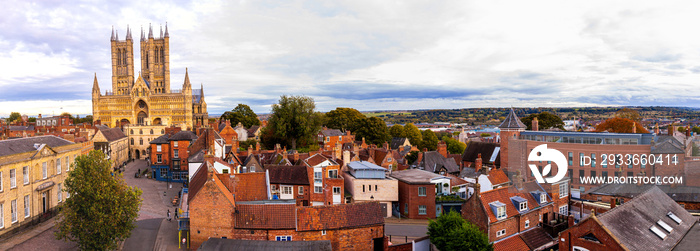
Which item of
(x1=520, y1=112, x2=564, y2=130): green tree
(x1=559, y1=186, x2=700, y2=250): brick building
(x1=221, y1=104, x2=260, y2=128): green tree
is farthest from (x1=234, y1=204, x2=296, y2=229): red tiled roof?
(x1=221, y1=104, x2=260, y2=128): green tree

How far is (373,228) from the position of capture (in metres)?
29.0

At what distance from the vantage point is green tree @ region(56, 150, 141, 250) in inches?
1051

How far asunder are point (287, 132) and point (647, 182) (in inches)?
1869

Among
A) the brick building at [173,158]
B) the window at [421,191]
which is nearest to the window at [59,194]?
the brick building at [173,158]

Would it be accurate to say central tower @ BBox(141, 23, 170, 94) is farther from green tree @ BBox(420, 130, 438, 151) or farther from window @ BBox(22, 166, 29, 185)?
window @ BBox(22, 166, 29, 185)

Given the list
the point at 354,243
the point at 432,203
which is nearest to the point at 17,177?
the point at 354,243

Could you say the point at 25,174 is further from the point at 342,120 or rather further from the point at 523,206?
the point at 342,120

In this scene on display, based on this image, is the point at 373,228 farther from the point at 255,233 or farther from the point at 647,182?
Answer: the point at 647,182

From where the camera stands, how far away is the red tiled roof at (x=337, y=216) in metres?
27.8

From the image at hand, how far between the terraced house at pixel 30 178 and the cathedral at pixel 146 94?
7960cm

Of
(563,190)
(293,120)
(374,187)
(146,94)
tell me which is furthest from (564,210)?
(146,94)

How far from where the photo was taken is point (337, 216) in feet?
93.5

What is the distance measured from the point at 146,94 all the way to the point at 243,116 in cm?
3640

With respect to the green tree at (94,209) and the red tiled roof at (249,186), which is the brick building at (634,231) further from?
the green tree at (94,209)
